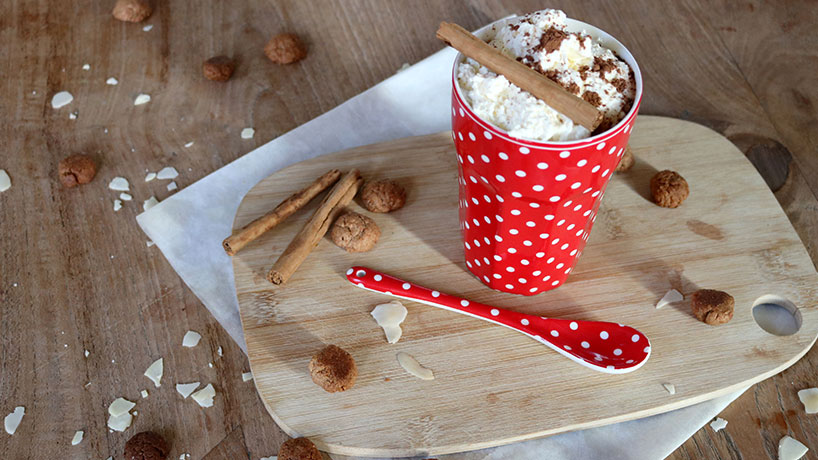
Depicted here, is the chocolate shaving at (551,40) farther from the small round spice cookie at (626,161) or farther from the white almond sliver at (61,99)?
the white almond sliver at (61,99)

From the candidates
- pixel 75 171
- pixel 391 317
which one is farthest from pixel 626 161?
pixel 75 171

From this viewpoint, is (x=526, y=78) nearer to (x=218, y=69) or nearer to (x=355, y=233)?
(x=355, y=233)

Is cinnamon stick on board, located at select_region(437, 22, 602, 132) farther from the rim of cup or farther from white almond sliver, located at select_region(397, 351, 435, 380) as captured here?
white almond sliver, located at select_region(397, 351, 435, 380)

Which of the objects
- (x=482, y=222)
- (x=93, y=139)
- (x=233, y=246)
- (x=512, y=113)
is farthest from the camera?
(x=93, y=139)

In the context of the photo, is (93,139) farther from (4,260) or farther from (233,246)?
(233,246)

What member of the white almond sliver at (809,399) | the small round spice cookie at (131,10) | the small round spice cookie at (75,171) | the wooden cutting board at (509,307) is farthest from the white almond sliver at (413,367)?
the small round spice cookie at (131,10)

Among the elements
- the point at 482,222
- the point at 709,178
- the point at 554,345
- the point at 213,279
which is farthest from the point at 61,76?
the point at 709,178

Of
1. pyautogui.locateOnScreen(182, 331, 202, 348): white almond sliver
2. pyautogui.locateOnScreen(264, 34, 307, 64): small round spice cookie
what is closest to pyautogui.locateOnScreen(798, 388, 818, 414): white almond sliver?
pyautogui.locateOnScreen(182, 331, 202, 348): white almond sliver
